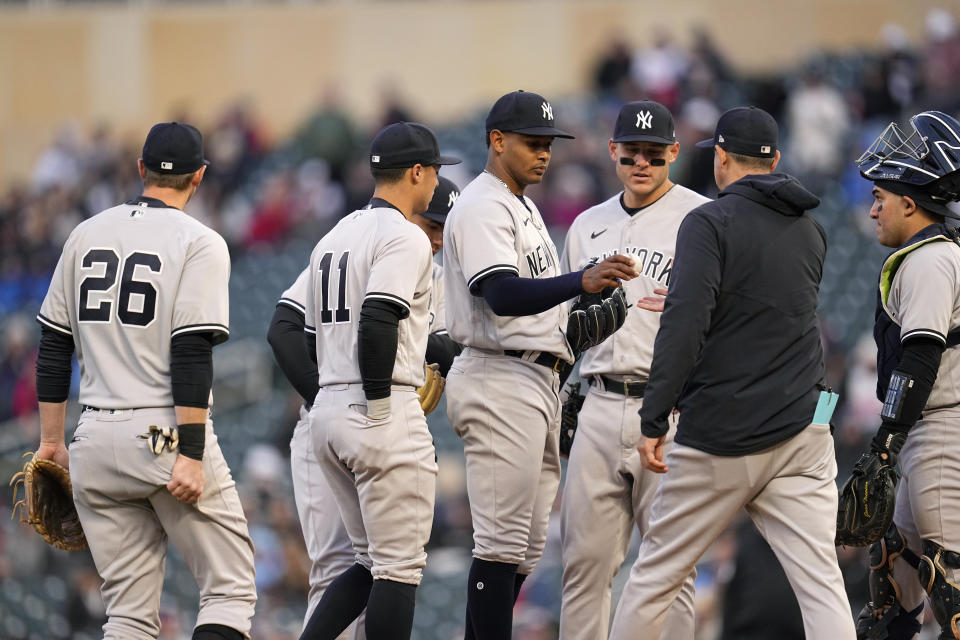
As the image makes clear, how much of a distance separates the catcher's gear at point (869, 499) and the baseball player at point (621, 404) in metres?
0.60

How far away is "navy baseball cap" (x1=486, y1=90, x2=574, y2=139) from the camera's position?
15.0 feet

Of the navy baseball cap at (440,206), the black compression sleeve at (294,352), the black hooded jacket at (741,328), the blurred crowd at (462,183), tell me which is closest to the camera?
the black hooded jacket at (741,328)

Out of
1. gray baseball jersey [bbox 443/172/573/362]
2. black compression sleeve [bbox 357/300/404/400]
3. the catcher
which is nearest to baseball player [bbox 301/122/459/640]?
black compression sleeve [bbox 357/300/404/400]

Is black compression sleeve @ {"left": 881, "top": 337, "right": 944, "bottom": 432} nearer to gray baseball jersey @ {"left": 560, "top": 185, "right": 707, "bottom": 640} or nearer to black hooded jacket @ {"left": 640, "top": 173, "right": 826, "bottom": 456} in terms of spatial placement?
black hooded jacket @ {"left": 640, "top": 173, "right": 826, "bottom": 456}

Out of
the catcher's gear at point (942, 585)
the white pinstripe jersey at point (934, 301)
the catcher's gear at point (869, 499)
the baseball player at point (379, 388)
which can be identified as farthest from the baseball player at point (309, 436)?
the catcher's gear at point (942, 585)

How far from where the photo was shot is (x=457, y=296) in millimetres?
4629

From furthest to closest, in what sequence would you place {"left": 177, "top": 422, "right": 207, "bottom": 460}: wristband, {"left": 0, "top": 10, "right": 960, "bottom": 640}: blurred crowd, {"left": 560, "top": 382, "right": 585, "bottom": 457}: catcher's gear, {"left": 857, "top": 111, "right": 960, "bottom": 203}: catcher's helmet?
{"left": 0, "top": 10, "right": 960, "bottom": 640}: blurred crowd → {"left": 560, "top": 382, "right": 585, "bottom": 457}: catcher's gear → {"left": 857, "top": 111, "right": 960, "bottom": 203}: catcher's helmet → {"left": 177, "top": 422, "right": 207, "bottom": 460}: wristband

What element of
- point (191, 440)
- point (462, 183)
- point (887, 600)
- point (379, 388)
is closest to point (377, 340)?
point (379, 388)

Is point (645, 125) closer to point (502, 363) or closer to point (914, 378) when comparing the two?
point (502, 363)

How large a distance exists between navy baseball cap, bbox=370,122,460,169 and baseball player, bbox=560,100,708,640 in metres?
0.79

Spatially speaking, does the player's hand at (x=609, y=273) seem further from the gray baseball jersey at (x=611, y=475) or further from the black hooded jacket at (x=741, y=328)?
the gray baseball jersey at (x=611, y=475)

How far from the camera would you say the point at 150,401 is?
407 cm

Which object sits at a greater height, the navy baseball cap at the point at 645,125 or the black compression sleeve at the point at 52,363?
the navy baseball cap at the point at 645,125

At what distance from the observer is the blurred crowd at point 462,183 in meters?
8.98
